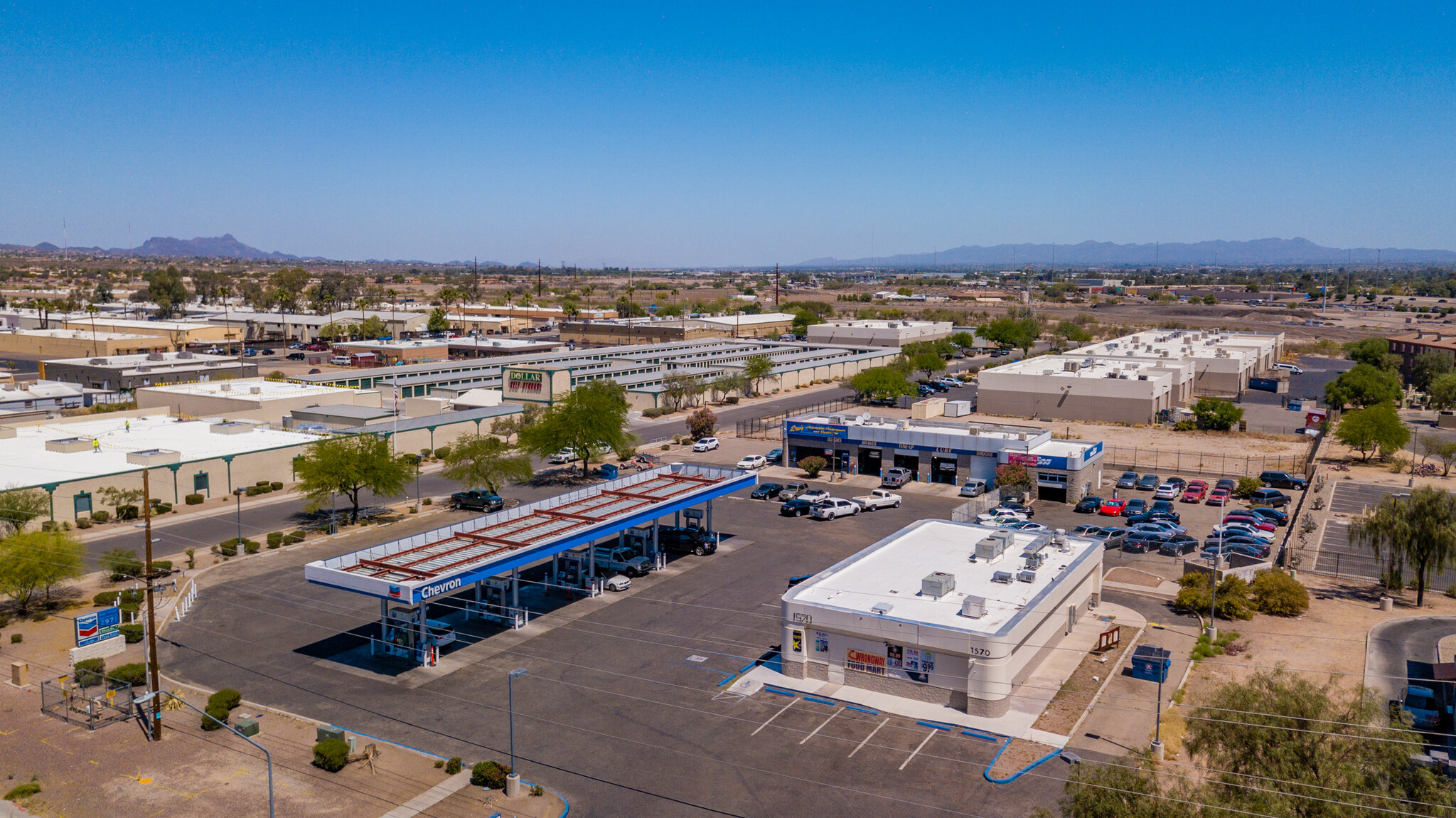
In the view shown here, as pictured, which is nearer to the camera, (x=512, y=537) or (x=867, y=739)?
(x=867, y=739)

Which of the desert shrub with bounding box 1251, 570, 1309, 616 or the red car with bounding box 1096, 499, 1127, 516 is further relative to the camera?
the red car with bounding box 1096, 499, 1127, 516

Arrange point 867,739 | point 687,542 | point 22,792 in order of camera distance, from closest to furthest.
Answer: point 22,792
point 867,739
point 687,542

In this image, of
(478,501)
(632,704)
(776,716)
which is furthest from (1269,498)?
(478,501)

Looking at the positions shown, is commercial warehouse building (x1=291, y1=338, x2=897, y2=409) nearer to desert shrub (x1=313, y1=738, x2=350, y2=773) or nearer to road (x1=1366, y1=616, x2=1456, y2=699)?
desert shrub (x1=313, y1=738, x2=350, y2=773)

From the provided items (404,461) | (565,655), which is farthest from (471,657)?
(404,461)

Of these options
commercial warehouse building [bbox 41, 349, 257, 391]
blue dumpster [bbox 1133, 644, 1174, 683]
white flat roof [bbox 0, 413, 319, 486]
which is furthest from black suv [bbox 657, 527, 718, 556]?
commercial warehouse building [bbox 41, 349, 257, 391]

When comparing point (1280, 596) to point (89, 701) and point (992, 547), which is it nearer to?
point (992, 547)

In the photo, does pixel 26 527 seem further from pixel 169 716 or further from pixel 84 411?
pixel 84 411
